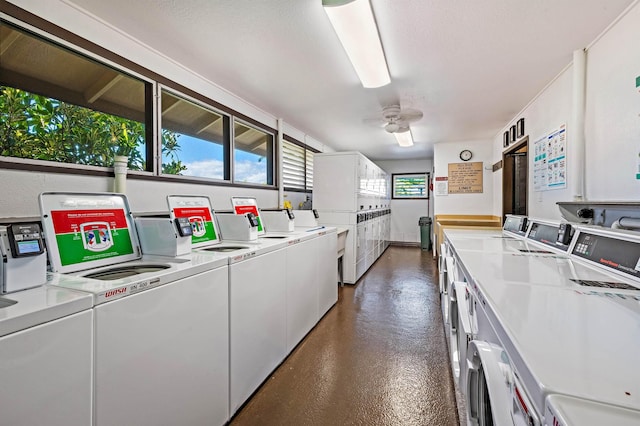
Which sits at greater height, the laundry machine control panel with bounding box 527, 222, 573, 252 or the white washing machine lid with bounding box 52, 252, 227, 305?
the laundry machine control panel with bounding box 527, 222, 573, 252

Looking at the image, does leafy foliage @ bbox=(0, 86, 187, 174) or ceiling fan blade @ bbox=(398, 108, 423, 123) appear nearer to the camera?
leafy foliage @ bbox=(0, 86, 187, 174)

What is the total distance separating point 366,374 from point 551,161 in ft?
8.88

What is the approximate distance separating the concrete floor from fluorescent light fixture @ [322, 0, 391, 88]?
2375mm

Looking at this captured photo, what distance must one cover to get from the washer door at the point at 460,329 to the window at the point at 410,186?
6.37 metres

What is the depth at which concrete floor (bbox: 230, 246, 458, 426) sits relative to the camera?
1.70 metres

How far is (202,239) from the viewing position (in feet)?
7.21

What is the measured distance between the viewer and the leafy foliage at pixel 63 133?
1.61 meters

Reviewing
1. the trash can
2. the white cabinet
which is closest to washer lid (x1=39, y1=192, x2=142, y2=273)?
the white cabinet

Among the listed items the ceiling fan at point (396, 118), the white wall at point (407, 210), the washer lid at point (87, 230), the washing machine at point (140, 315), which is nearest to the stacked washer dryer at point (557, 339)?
the washing machine at point (140, 315)

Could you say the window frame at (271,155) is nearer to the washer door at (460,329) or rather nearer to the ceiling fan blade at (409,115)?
the ceiling fan blade at (409,115)

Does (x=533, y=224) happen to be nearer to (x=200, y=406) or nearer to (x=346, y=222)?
(x=346, y=222)

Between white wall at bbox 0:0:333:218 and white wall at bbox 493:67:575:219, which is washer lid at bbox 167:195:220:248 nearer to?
white wall at bbox 0:0:333:218

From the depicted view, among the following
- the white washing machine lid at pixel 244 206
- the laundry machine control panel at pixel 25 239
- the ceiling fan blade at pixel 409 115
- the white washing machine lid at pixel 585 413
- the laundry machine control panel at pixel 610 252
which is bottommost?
the white washing machine lid at pixel 585 413

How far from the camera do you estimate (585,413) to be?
0.46 metres
